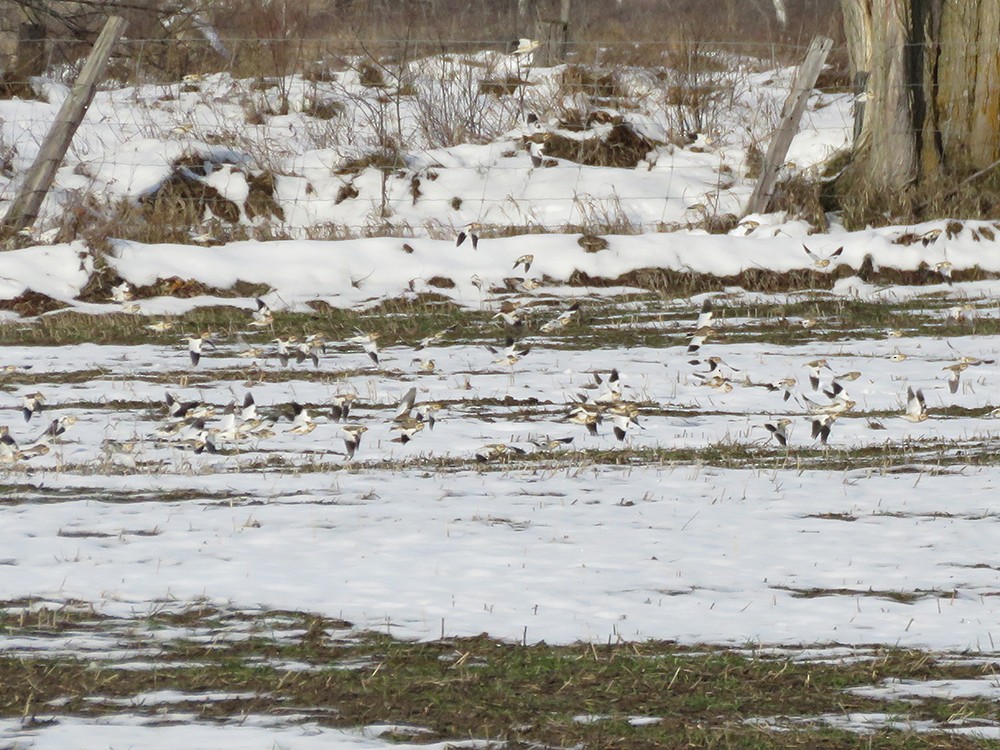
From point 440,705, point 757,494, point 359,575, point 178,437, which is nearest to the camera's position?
point 440,705

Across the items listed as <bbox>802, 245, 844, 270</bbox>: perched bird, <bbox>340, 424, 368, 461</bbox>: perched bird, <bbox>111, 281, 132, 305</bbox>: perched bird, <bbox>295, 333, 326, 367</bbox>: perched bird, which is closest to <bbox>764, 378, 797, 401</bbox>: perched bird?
<bbox>340, 424, 368, 461</bbox>: perched bird

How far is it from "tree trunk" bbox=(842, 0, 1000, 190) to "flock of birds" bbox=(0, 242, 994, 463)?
14.6 feet

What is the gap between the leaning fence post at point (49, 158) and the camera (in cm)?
1221

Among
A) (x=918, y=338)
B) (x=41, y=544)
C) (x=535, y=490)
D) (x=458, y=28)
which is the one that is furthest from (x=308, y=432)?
(x=458, y=28)

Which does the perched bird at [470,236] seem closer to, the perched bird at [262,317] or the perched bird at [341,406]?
the perched bird at [262,317]

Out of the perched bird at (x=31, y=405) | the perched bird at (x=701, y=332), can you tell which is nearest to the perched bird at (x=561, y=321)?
the perched bird at (x=701, y=332)

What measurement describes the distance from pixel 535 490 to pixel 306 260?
632 centimetres

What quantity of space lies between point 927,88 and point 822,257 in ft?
8.66

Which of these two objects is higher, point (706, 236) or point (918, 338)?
point (706, 236)

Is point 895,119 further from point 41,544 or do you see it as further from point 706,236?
point 41,544

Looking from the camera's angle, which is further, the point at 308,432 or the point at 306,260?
the point at 306,260

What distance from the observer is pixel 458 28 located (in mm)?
23188

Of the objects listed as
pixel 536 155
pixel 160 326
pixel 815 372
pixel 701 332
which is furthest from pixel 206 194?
pixel 815 372

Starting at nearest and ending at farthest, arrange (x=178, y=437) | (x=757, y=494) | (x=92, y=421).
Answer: (x=757, y=494)
(x=178, y=437)
(x=92, y=421)
